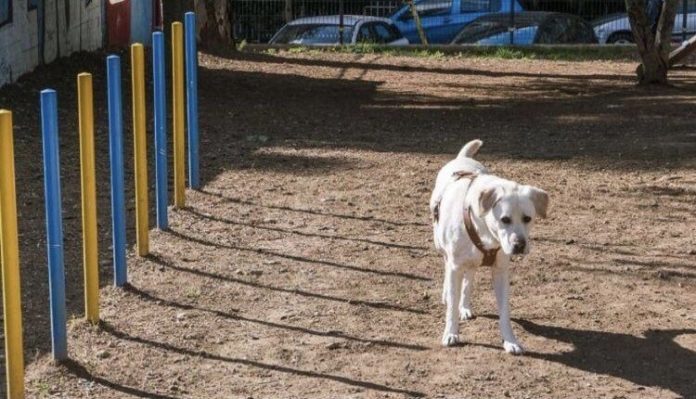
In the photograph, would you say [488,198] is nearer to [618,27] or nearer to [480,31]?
[480,31]

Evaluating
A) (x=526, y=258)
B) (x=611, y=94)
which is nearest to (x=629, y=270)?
(x=526, y=258)

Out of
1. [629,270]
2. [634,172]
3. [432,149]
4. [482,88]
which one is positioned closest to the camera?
[629,270]

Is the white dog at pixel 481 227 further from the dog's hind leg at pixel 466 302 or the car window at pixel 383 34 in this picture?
the car window at pixel 383 34

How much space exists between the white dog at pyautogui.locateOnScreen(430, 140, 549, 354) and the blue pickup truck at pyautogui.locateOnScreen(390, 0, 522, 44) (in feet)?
73.5

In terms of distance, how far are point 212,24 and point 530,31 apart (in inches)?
289

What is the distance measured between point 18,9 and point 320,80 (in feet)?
13.9

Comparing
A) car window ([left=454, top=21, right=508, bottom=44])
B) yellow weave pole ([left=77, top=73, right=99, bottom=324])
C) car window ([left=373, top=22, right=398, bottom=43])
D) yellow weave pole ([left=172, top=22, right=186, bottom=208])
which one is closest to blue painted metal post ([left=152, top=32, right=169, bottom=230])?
yellow weave pole ([left=172, top=22, right=186, bottom=208])

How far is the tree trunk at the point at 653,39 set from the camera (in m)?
17.6

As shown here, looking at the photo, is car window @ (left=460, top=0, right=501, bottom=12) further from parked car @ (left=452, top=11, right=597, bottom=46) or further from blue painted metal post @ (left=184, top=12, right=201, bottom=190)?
blue painted metal post @ (left=184, top=12, right=201, bottom=190)

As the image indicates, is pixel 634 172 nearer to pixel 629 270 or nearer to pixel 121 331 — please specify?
pixel 629 270

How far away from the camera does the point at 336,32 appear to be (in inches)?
1040

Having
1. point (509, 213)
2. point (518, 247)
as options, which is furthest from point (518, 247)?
point (509, 213)

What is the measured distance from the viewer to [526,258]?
8789 mm

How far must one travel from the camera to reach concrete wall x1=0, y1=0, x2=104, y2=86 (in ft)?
53.9
